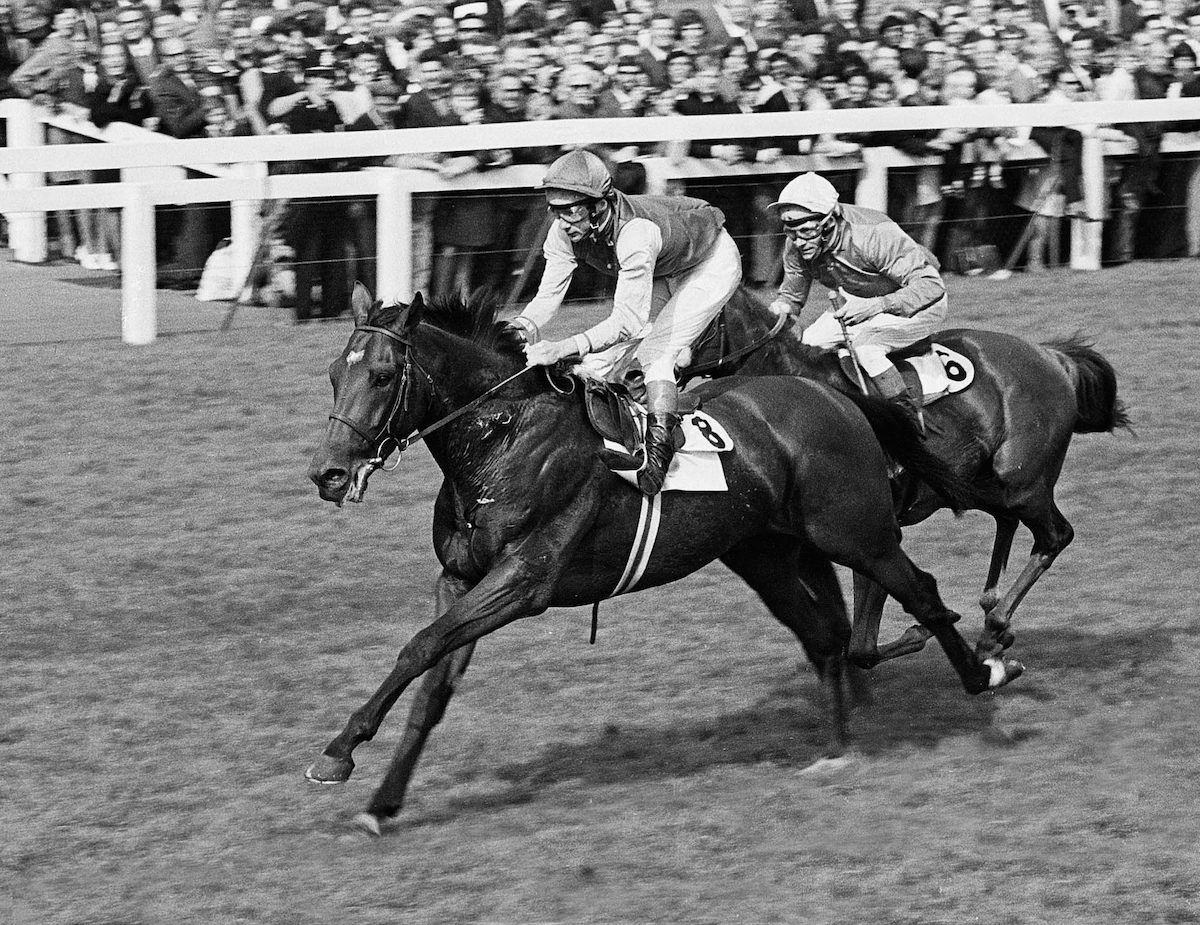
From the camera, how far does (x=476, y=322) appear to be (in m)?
5.82

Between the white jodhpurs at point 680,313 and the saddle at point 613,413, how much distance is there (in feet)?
1.40

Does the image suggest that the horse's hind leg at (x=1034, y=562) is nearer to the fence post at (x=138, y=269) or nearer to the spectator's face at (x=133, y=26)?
the fence post at (x=138, y=269)

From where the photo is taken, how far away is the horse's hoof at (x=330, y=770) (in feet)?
18.2

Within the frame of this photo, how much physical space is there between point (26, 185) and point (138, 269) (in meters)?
0.89

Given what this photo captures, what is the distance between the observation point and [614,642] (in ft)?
24.7

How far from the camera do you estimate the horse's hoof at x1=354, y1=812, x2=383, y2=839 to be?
559 cm

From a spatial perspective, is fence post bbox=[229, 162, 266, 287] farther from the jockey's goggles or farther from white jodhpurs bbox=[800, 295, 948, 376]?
the jockey's goggles

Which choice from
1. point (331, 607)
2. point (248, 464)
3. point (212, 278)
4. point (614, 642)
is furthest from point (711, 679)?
point (212, 278)

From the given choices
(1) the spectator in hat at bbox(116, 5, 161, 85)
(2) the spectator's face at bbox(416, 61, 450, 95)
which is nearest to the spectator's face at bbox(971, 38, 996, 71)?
(2) the spectator's face at bbox(416, 61, 450, 95)

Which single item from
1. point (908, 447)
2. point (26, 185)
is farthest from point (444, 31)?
point (908, 447)

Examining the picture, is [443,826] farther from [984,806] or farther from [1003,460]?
[1003,460]

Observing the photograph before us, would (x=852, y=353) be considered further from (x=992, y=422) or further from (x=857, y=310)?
(x=992, y=422)

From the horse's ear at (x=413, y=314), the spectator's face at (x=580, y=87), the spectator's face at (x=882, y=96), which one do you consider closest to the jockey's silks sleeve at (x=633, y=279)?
the horse's ear at (x=413, y=314)

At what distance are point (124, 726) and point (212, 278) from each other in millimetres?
4987
